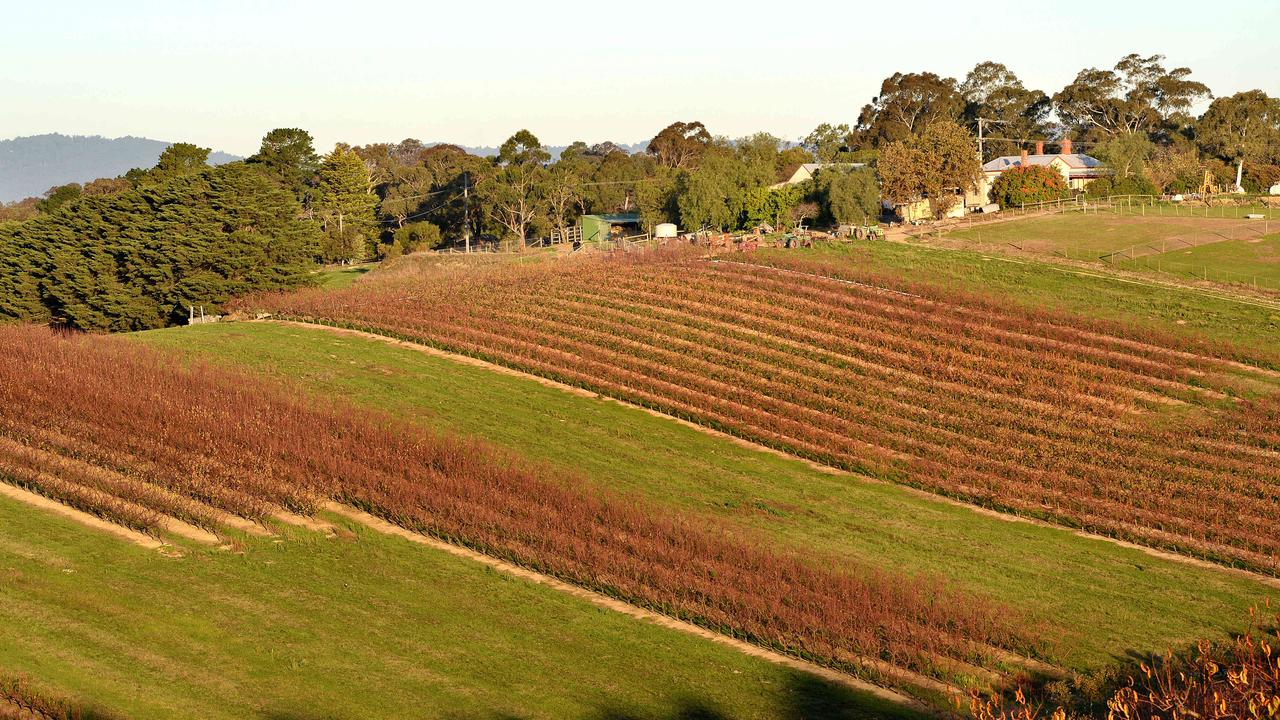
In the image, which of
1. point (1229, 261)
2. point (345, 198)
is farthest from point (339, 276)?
point (1229, 261)

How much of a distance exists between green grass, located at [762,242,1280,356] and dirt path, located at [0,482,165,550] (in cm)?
4753

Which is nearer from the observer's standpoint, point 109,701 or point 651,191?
point 109,701

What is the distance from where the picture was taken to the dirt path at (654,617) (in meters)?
23.5

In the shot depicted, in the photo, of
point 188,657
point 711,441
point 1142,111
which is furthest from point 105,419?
point 1142,111

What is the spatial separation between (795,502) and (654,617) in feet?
36.8

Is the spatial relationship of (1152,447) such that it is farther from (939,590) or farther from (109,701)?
(109,701)

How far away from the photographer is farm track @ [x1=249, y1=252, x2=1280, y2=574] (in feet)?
124

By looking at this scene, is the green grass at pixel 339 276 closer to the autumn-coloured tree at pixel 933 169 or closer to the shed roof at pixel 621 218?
the shed roof at pixel 621 218

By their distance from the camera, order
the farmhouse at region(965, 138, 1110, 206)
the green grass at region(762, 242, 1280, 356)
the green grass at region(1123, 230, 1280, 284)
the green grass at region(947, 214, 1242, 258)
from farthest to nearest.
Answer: the farmhouse at region(965, 138, 1110, 206) → the green grass at region(947, 214, 1242, 258) → the green grass at region(1123, 230, 1280, 284) → the green grass at region(762, 242, 1280, 356)

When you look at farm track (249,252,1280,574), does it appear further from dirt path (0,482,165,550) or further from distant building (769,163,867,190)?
distant building (769,163,867,190)

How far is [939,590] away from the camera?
28.7 m

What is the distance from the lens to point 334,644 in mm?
23484

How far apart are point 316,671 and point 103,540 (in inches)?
363

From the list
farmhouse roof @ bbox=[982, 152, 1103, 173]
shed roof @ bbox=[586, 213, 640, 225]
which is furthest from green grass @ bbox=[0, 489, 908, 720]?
farmhouse roof @ bbox=[982, 152, 1103, 173]
